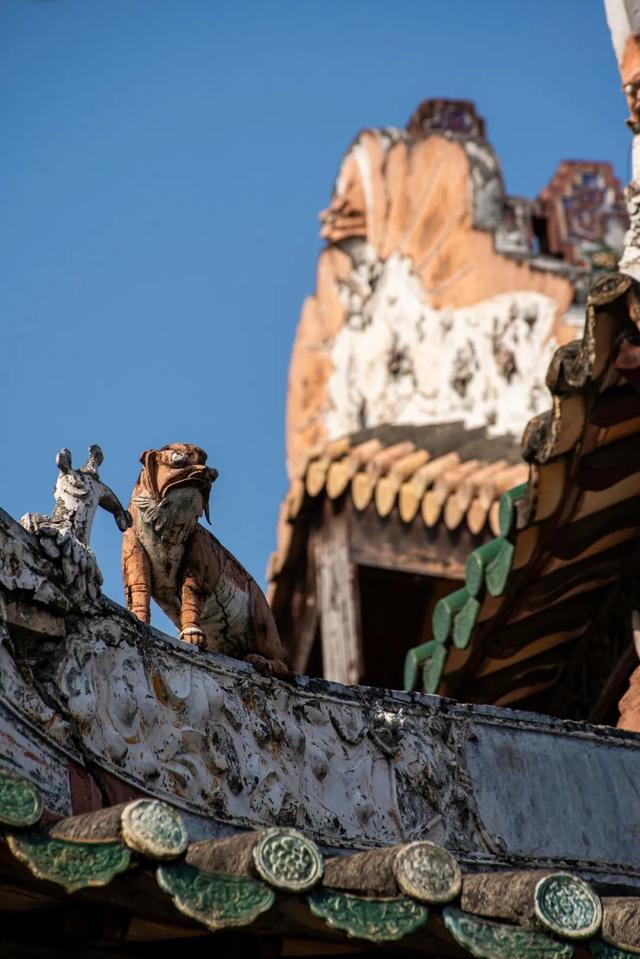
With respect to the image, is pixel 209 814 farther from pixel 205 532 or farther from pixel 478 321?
pixel 478 321

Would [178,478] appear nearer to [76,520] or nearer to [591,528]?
[76,520]

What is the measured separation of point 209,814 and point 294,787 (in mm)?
635

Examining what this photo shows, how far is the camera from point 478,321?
21.7 m

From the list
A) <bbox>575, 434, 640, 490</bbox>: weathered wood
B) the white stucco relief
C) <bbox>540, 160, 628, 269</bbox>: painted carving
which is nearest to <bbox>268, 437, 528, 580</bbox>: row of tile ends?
the white stucco relief

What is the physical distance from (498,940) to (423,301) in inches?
649

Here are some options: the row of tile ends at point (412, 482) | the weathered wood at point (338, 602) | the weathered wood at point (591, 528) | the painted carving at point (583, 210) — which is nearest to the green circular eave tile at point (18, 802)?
the weathered wood at point (591, 528)

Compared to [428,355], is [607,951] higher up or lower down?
lower down

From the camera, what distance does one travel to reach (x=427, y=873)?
255 inches

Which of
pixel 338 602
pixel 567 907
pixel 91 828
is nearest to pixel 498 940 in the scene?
pixel 567 907

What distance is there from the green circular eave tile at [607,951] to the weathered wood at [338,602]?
1169 centimetres

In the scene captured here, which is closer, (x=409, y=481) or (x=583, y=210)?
(x=409, y=481)

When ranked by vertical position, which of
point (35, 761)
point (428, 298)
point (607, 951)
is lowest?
point (607, 951)

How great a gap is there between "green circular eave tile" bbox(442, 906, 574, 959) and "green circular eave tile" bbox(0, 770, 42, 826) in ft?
4.67

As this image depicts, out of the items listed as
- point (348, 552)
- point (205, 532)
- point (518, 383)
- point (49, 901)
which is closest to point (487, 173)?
point (518, 383)
